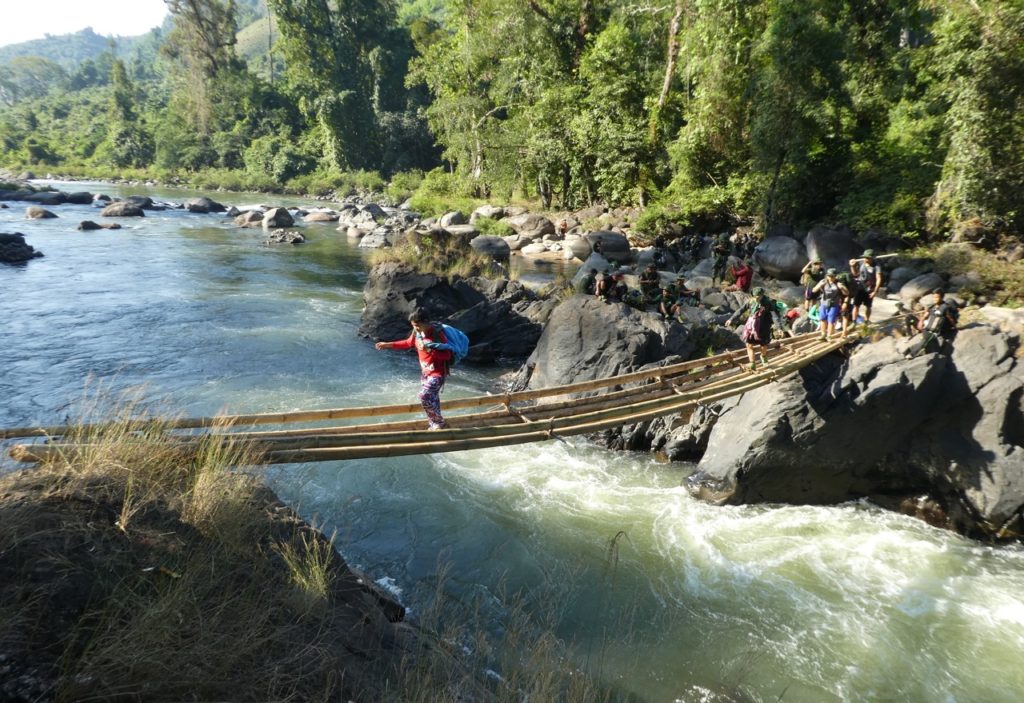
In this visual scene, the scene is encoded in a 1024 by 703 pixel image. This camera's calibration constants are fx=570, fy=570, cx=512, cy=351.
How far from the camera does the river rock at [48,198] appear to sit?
109 feet

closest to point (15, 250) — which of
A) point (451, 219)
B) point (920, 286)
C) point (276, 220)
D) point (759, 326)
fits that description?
point (276, 220)

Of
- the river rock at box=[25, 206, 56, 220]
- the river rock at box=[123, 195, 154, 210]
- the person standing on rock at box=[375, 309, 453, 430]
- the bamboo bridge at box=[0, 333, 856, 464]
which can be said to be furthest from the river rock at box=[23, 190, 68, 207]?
the person standing on rock at box=[375, 309, 453, 430]

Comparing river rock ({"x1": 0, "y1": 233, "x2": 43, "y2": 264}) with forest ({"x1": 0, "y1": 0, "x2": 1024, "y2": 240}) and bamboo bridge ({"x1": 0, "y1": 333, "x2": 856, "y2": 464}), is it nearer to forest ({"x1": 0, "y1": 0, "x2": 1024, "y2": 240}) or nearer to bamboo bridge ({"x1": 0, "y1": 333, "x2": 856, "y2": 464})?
bamboo bridge ({"x1": 0, "y1": 333, "x2": 856, "y2": 464})

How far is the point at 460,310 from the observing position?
13797mm

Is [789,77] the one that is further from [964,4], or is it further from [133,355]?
[133,355]

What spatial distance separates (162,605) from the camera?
2.85m

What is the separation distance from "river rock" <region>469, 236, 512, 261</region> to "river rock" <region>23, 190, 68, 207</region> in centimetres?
2695

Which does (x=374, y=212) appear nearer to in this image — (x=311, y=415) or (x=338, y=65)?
(x=338, y=65)

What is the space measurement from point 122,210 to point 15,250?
12.2 m

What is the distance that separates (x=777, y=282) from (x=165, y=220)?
2943 cm

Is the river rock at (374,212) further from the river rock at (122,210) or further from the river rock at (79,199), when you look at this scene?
the river rock at (79,199)

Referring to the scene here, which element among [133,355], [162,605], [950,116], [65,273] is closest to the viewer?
[162,605]

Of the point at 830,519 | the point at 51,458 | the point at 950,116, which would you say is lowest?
the point at 830,519

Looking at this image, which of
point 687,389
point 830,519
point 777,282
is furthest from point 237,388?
point 777,282
